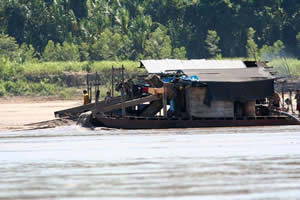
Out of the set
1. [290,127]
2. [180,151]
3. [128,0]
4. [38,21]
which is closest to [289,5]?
[128,0]

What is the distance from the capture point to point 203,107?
1014 inches

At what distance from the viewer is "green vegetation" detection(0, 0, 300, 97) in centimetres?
4678

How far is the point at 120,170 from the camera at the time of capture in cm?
1505

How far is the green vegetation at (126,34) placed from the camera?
46781 mm

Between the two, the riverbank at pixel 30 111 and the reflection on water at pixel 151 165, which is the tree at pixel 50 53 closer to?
the riverbank at pixel 30 111

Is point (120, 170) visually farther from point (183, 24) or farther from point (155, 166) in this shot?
point (183, 24)

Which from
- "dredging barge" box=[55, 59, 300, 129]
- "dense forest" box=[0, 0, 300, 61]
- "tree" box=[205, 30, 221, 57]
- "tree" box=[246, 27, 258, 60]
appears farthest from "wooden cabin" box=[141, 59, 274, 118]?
"tree" box=[205, 30, 221, 57]

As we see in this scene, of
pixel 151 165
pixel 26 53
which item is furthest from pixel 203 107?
pixel 26 53

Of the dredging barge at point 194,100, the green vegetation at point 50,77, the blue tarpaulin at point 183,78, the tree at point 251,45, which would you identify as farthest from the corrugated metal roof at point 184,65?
the tree at point 251,45

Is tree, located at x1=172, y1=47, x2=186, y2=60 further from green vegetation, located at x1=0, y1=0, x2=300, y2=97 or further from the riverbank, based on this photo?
the riverbank

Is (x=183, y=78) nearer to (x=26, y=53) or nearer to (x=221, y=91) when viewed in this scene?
(x=221, y=91)

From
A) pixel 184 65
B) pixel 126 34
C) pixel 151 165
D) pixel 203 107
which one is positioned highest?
pixel 126 34

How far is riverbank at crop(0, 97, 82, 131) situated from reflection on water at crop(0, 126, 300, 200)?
235 cm

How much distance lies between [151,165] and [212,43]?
143 feet
